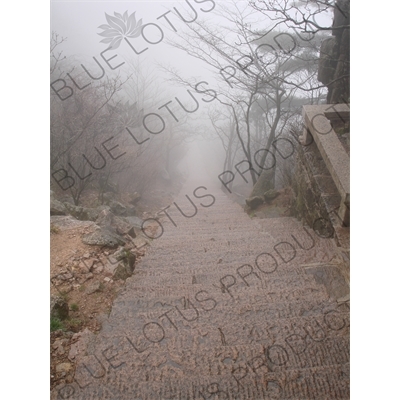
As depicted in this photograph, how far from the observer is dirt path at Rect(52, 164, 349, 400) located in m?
1.55

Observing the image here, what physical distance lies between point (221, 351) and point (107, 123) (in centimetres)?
661

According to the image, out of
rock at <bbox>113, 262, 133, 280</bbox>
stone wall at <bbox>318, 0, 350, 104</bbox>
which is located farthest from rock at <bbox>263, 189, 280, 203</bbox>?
rock at <bbox>113, 262, 133, 280</bbox>

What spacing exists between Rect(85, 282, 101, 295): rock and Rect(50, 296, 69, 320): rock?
43cm

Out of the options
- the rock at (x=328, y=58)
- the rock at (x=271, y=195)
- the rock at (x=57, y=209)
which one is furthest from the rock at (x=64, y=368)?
the rock at (x=271, y=195)

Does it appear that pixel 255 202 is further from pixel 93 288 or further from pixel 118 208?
pixel 93 288

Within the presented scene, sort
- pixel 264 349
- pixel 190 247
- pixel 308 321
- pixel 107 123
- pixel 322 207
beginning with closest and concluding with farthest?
pixel 264 349, pixel 308 321, pixel 322 207, pixel 190 247, pixel 107 123

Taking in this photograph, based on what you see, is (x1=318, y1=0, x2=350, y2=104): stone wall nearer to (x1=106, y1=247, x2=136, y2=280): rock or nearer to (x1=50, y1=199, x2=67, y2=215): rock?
(x1=106, y1=247, x2=136, y2=280): rock

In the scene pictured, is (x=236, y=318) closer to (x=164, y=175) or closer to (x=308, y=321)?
(x=308, y=321)

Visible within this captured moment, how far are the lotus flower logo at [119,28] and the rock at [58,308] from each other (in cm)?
253

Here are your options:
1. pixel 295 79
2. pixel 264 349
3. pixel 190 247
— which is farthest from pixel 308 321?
pixel 295 79

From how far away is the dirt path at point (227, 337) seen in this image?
5.09 ft

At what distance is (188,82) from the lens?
7.94 meters
